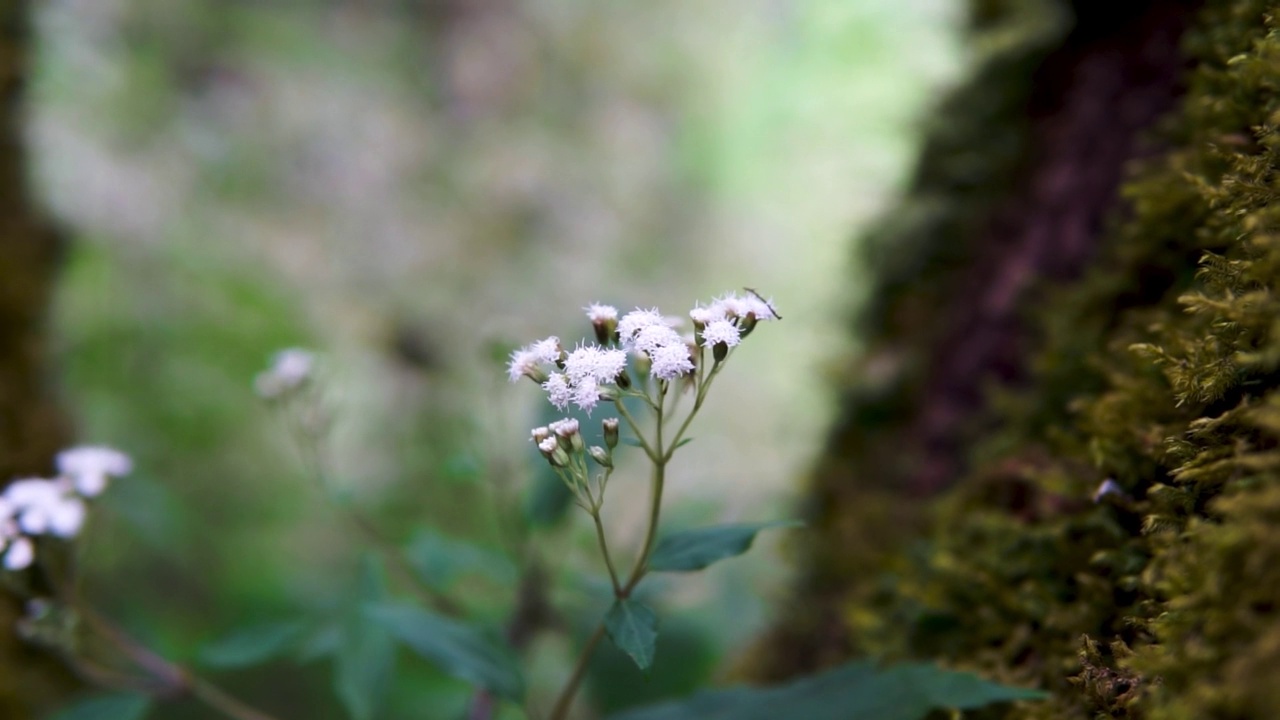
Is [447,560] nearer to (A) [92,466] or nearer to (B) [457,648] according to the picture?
(B) [457,648]

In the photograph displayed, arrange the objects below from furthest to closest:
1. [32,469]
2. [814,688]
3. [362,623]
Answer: [32,469] → [362,623] → [814,688]

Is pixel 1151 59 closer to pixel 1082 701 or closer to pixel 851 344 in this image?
pixel 851 344

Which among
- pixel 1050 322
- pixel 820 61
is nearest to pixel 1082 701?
pixel 1050 322

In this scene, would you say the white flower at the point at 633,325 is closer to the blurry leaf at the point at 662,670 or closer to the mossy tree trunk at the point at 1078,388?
the mossy tree trunk at the point at 1078,388

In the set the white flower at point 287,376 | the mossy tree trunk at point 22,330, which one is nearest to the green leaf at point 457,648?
the white flower at point 287,376

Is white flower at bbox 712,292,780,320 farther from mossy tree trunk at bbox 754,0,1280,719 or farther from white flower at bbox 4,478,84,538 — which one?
white flower at bbox 4,478,84,538

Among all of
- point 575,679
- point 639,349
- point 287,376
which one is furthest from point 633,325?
point 287,376

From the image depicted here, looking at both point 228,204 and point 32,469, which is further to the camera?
point 228,204
